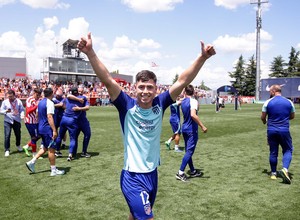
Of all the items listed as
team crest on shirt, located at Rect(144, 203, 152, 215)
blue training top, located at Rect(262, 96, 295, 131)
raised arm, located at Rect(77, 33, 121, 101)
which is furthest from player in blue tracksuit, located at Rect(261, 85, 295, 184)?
raised arm, located at Rect(77, 33, 121, 101)

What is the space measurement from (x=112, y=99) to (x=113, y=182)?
4.02 metres

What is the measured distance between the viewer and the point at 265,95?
2104 inches

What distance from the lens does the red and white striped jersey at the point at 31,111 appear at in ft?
32.2

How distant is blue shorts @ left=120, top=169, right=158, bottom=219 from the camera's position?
10.5 ft

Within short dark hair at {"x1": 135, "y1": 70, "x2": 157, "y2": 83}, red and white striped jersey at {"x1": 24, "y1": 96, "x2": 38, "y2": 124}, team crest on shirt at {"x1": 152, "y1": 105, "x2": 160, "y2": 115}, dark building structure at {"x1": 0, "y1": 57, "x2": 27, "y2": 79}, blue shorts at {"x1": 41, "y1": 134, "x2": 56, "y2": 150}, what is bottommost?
blue shorts at {"x1": 41, "y1": 134, "x2": 56, "y2": 150}

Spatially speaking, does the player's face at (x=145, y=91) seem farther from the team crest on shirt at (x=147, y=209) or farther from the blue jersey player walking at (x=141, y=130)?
the team crest on shirt at (x=147, y=209)

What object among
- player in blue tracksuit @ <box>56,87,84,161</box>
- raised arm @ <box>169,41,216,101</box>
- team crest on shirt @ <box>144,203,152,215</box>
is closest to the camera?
team crest on shirt @ <box>144,203,152,215</box>

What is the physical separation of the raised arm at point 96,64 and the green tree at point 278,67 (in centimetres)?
8029

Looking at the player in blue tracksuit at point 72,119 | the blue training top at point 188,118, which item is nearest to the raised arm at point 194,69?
the blue training top at point 188,118

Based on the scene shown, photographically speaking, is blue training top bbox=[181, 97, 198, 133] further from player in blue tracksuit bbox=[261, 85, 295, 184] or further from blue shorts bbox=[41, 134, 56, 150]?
blue shorts bbox=[41, 134, 56, 150]

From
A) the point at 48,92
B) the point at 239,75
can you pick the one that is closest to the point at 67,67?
the point at 239,75

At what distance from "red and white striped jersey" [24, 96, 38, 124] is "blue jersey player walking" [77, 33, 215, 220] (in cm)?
714

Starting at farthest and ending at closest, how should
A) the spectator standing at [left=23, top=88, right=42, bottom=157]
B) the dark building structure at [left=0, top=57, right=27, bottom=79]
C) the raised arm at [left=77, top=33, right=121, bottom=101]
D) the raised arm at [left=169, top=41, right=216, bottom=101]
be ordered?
the dark building structure at [left=0, top=57, right=27, bottom=79] < the spectator standing at [left=23, top=88, right=42, bottom=157] < the raised arm at [left=169, top=41, right=216, bottom=101] < the raised arm at [left=77, top=33, right=121, bottom=101]

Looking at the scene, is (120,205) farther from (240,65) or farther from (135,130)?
(240,65)
